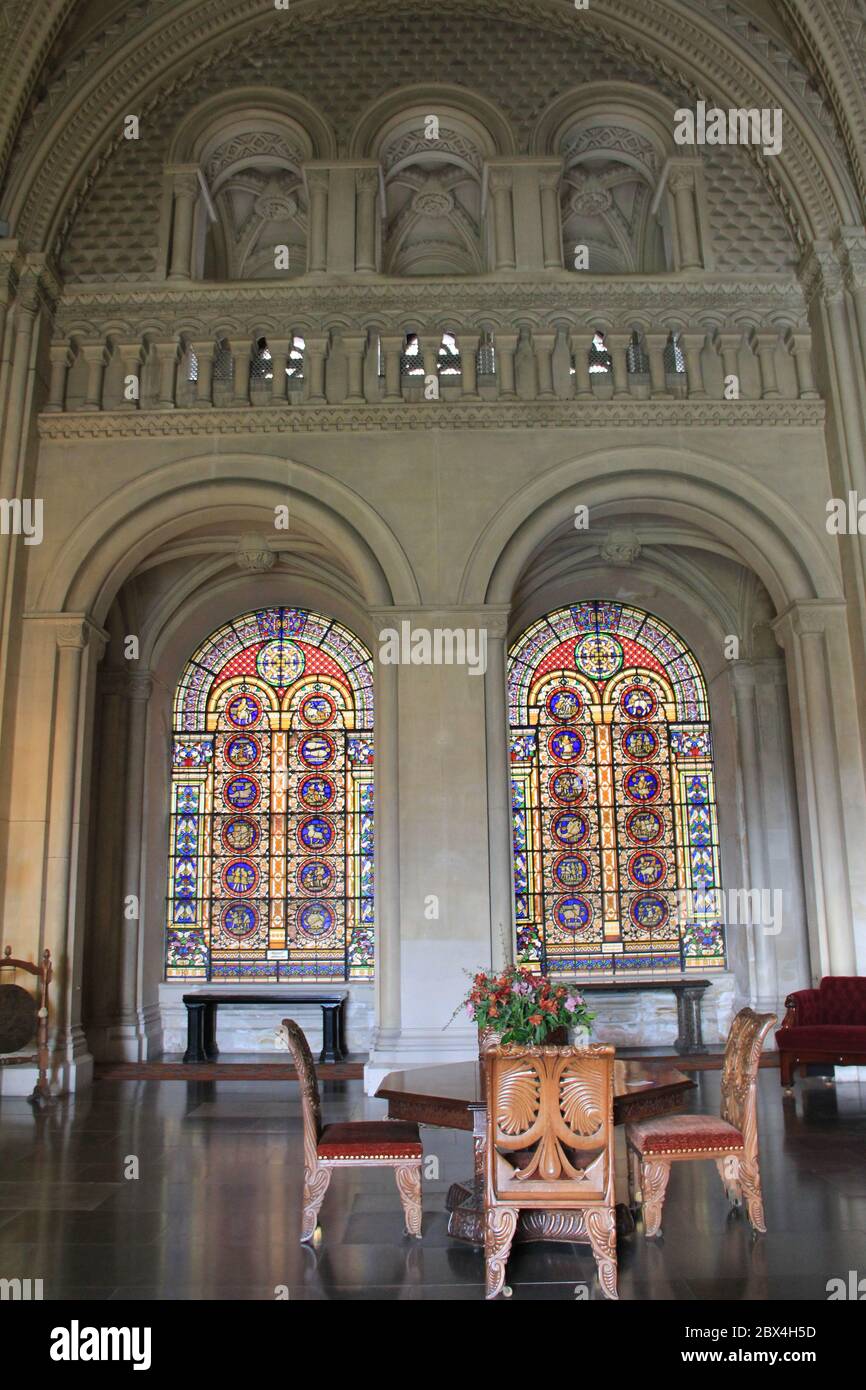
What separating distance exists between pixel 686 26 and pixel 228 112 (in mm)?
4824

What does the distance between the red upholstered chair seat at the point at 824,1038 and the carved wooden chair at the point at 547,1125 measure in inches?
185

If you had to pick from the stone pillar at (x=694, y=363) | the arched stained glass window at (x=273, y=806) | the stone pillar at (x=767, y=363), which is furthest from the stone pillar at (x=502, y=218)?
the arched stained glass window at (x=273, y=806)

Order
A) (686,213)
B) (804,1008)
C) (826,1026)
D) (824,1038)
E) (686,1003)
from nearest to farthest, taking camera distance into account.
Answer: (824,1038)
(826,1026)
(804,1008)
(686,213)
(686,1003)

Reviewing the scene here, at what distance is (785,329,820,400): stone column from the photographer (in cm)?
1042

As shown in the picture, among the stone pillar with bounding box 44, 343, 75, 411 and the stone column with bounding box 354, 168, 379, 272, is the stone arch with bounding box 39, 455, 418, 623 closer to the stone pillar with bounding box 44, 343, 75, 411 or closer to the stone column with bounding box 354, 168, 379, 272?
the stone pillar with bounding box 44, 343, 75, 411

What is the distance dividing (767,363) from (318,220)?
473cm

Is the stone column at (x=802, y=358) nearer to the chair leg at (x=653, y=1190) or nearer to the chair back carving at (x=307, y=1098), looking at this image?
the chair leg at (x=653, y=1190)

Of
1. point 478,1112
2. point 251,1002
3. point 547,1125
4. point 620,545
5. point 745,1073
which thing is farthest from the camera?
point 620,545

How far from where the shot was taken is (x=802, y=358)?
34.6ft

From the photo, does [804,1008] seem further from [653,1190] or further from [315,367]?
[315,367]

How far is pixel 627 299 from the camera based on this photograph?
1059 cm

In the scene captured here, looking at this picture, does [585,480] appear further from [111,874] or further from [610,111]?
[111,874]

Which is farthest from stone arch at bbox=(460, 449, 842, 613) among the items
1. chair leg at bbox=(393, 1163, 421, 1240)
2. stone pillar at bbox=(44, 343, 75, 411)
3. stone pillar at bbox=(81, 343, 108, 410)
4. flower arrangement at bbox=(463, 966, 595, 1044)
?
chair leg at bbox=(393, 1163, 421, 1240)

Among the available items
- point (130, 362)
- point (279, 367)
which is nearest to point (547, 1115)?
point (279, 367)
